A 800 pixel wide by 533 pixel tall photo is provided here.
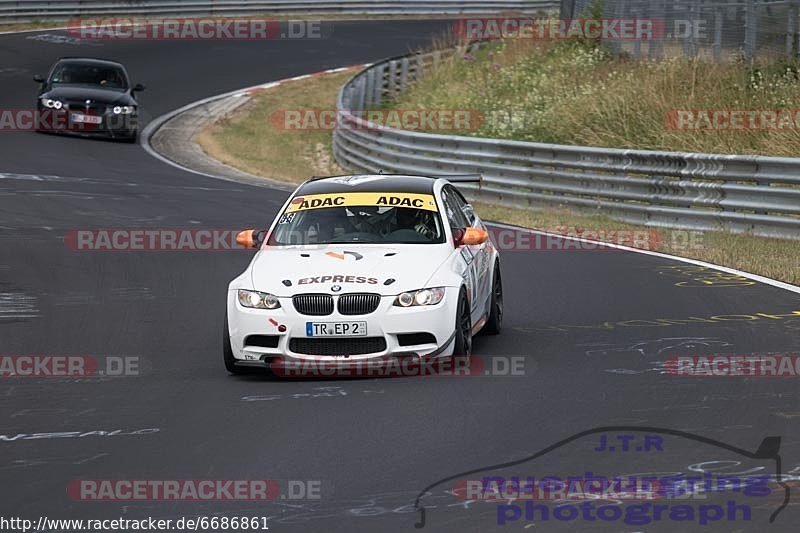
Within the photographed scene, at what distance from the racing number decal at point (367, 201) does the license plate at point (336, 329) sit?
167 cm

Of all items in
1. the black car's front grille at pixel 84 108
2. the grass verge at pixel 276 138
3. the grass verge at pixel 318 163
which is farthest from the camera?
the grass verge at pixel 276 138

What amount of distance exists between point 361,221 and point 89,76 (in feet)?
66.9

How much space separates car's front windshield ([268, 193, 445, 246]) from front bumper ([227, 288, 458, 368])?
1.14 meters

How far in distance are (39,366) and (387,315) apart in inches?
103

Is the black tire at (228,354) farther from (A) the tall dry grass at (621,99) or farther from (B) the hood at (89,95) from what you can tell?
(B) the hood at (89,95)

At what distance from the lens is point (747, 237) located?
58.5 ft

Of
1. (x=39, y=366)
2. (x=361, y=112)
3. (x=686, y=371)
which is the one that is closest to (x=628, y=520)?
(x=686, y=371)

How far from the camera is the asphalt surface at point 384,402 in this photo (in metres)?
6.55

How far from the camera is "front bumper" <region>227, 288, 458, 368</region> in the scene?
31.3 ft

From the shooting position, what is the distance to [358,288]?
31.6ft

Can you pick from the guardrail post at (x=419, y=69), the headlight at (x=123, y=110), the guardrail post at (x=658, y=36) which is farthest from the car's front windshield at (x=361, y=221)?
the guardrail post at (x=419, y=69)

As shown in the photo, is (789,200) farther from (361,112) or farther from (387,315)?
(361,112)

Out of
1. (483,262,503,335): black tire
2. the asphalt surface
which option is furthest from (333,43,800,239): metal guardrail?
(483,262,503,335): black tire

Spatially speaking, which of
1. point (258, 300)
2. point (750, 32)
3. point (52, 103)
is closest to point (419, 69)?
point (52, 103)
